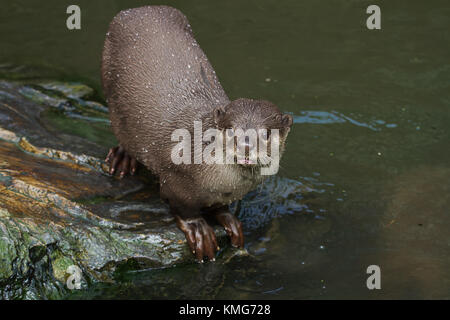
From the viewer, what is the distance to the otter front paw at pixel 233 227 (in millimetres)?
3414

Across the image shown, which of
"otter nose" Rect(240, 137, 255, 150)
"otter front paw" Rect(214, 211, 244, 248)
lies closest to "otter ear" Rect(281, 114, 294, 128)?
"otter nose" Rect(240, 137, 255, 150)

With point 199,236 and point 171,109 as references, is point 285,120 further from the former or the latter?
point 199,236

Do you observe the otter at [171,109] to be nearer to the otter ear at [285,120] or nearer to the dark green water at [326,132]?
the otter ear at [285,120]

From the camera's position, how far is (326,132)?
4.56 meters

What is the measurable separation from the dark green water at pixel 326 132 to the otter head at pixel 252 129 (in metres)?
0.69

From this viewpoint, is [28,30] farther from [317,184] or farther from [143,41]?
[317,184]

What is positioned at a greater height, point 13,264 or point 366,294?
point 13,264

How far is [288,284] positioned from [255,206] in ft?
2.27

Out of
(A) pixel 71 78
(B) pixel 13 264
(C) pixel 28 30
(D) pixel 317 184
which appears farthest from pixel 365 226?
(C) pixel 28 30

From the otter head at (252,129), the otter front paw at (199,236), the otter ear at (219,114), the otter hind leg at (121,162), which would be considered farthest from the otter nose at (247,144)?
the otter hind leg at (121,162)

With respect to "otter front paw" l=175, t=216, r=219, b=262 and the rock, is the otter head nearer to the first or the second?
"otter front paw" l=175, t=216, r=219, b=262

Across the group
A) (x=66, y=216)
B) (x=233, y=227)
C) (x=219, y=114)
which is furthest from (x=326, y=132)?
(x=66, y=216)

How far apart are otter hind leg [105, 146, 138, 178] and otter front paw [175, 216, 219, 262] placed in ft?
1.93

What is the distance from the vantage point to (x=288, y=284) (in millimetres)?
3180
